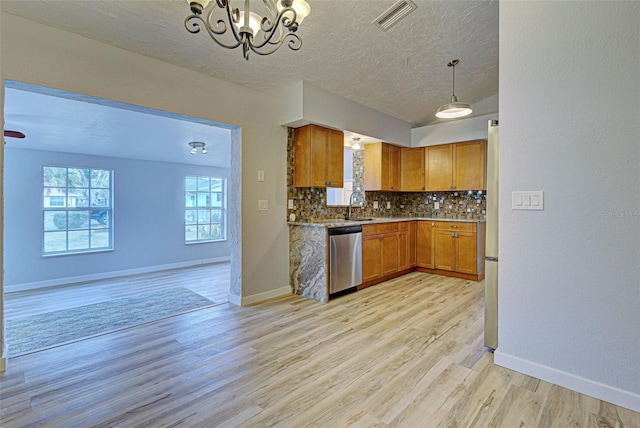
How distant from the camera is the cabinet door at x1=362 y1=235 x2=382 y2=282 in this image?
398 cm

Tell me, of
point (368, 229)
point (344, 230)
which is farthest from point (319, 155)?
point (368, 229)

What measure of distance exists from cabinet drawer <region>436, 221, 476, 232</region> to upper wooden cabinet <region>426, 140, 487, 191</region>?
2.11 feet

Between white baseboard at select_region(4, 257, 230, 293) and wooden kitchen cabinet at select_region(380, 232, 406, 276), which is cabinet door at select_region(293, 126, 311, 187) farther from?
white baseboard at select_region(4, 257, 230, 293)

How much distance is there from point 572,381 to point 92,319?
408 centimetres

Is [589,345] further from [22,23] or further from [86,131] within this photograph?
[86,131]

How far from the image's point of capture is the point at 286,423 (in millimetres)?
1529

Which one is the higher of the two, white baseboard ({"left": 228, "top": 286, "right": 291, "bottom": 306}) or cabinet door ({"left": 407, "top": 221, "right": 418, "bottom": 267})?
cabinet door ({"left": 407, "top": 221, "right": 418, "bottom": 267})

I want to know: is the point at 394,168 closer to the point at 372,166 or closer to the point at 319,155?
the point at 372,166

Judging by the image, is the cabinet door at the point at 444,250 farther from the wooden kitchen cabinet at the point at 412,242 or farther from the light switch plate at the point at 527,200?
the light switch plate at the point at 527,200

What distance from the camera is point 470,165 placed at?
15.4 ft

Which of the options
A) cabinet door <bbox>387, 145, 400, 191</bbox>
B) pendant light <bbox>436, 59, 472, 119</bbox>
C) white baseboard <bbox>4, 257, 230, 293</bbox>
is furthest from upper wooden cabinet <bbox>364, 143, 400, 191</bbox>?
white baseboard <bbox>4, 257, 230, 293</bbox>

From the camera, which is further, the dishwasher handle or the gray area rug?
the dishwasher handle

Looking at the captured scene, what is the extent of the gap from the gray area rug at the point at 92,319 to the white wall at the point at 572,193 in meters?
3.17

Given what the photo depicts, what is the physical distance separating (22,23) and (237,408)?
2.99 meters
